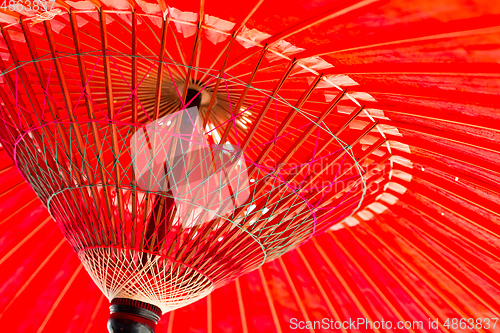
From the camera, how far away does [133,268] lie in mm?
2859

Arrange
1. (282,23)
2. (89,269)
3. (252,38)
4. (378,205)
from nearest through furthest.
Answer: (282,23)
(252,38)
(89,269)
(378,205)

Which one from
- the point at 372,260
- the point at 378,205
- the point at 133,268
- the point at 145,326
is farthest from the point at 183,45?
the point at 372,260

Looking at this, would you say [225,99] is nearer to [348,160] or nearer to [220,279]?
[348,160]

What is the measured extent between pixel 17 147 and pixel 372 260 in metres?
3.72

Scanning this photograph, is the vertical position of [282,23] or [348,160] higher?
[348,160]

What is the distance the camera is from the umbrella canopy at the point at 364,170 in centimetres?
217

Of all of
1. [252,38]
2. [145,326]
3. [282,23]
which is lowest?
[145,326]
